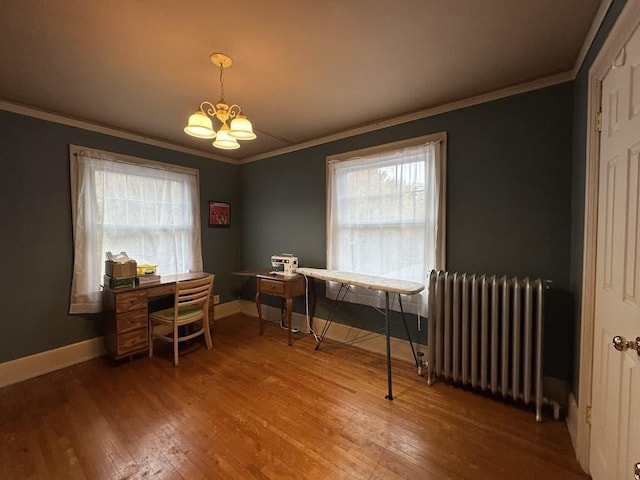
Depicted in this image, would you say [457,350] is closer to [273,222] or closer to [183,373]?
[183,373]

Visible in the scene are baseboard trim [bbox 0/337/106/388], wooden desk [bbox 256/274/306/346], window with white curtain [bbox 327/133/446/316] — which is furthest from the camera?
wooden desk [bbox 256/274/306/346]

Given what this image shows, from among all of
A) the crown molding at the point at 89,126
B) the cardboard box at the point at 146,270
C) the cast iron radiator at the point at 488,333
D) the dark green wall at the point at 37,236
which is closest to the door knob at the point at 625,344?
the cast iron radiator at the point at 488,333

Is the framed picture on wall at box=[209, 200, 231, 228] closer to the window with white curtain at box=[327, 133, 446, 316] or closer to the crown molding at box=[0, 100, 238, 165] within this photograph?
the crown molding at box=[0, 100, 238, 165]

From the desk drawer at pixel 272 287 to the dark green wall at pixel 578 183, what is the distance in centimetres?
237

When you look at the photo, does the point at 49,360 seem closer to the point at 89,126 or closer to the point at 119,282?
the point at 119,282

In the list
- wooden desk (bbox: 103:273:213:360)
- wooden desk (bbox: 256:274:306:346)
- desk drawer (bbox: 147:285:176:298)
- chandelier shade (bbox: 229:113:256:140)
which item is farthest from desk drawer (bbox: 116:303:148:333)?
chandelier shade (bbox: 229:113:256:140)

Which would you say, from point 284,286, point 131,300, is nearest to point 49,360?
point 131,300

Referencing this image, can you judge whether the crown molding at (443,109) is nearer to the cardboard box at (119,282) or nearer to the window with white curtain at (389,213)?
the window with white curtain at (389,213)

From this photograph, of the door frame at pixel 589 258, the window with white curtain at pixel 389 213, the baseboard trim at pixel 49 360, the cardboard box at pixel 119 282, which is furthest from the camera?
the cardboard box at pixel 119 282

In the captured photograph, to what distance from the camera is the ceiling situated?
136cm

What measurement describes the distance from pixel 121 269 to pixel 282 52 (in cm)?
242

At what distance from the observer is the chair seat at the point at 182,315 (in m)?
2.71

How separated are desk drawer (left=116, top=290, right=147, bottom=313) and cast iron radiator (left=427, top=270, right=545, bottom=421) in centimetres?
267

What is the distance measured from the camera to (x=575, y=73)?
1810 mm
